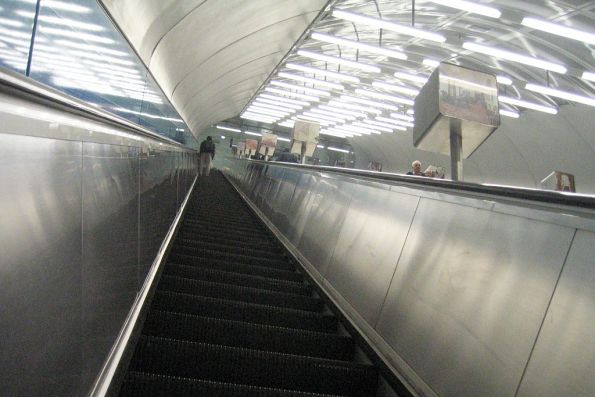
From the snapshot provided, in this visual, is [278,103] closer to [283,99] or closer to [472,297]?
[283,99]

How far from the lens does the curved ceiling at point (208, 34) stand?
900 cm

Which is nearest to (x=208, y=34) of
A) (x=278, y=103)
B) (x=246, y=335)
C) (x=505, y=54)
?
(x=505, y=54)

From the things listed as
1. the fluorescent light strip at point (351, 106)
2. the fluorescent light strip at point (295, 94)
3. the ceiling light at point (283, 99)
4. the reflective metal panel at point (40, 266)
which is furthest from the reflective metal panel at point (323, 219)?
the ceiling light at point (283, 99)

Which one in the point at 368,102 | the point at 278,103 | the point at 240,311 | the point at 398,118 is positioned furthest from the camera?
the point at 278,103

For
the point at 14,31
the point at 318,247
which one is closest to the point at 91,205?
the point at 14,31

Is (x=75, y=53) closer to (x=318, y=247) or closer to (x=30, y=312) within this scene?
(x=318, y=247)

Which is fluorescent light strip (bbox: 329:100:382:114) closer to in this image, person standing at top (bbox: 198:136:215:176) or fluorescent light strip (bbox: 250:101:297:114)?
fluorescent light strip (bbox: 250:101:297:114)

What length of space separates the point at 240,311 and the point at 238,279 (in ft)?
3.79

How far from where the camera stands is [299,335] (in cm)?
341

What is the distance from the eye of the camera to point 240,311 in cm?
384

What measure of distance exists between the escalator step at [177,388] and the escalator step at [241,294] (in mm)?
1953

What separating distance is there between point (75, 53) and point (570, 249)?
410 cm

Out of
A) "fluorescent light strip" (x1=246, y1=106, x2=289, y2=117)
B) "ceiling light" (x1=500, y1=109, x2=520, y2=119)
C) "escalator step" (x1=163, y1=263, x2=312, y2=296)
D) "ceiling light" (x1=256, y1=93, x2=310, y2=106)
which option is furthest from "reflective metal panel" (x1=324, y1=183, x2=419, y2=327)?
"fluorescent light strip" (x1=246, y1=106, x2=289, y2=117)

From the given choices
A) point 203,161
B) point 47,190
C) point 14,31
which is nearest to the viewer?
point 47,190
